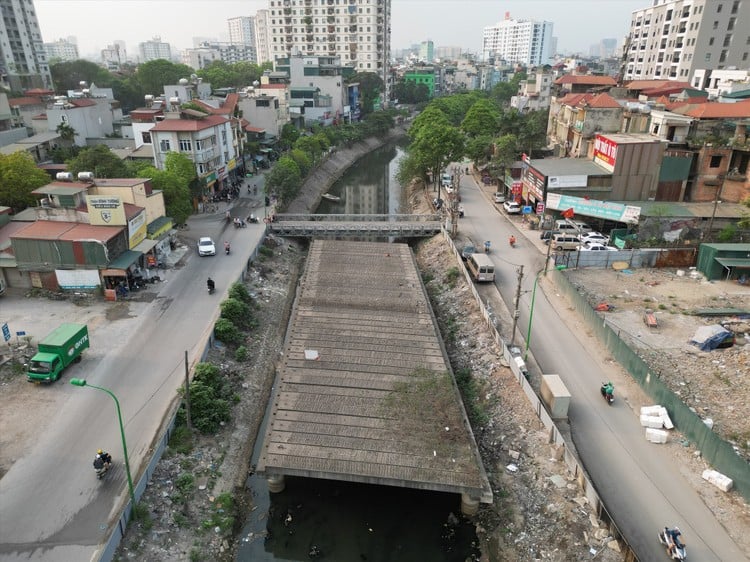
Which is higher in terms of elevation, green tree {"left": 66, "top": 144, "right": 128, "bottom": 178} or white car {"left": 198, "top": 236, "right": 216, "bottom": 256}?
green tree {"left": 66, "top": 144, "right": 128, "bottom": 178}

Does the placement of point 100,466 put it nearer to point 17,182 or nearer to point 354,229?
point 354,229

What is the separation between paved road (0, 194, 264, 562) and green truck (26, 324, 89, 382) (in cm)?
67

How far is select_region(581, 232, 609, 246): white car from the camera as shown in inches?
1603

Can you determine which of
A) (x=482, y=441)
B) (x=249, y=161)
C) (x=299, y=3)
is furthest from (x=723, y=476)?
(x=299, y=3)

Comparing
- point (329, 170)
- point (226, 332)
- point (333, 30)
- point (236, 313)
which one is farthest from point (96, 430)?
point (333, 30)

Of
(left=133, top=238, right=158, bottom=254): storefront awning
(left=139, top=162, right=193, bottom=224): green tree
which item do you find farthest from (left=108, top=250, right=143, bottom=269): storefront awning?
(left=139, top=162, right=193, bottom=224): green tree

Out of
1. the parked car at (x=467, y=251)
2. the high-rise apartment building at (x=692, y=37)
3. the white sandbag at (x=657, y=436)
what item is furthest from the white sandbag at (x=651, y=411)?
the high-rise apartment building at (x=692, y=37)

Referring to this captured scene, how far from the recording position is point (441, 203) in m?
55.9

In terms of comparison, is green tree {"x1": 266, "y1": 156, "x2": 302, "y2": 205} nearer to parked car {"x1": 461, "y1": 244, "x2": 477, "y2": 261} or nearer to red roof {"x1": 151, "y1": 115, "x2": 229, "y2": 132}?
red roof {"x1": 151, "y1": 115, "x2": 229, "y2": 132}

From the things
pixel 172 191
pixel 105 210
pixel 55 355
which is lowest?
pixel 55 355

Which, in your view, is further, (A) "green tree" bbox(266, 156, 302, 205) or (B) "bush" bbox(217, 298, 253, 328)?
(A) "green tree" bbox(266, 156, 302, 205)

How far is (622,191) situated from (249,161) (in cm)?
4591

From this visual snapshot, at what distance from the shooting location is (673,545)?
16328mm

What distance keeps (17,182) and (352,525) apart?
38630mm
